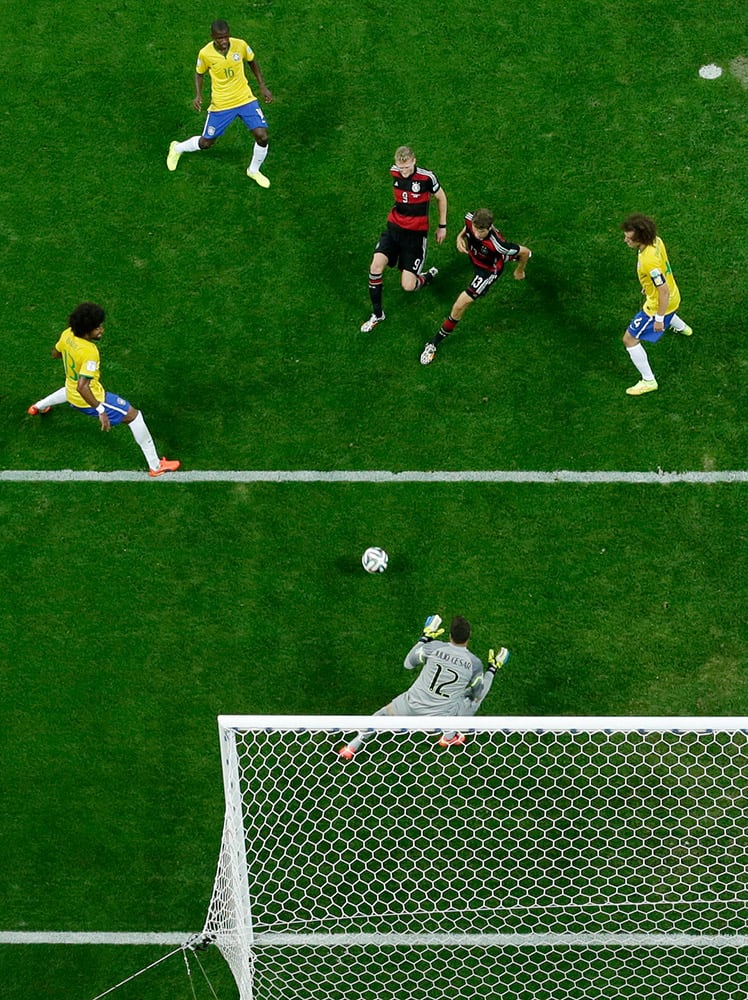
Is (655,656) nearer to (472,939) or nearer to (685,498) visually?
(685,498)

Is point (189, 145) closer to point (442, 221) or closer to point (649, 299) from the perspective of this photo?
point (442, 221)

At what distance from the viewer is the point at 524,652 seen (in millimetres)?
10750

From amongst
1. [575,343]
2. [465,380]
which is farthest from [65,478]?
[575,343]

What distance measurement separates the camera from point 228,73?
12.7m

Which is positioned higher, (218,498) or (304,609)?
(218,498)

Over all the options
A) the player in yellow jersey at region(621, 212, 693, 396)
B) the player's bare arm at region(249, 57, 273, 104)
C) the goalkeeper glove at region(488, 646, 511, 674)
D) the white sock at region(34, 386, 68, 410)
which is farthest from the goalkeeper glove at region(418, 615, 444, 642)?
the player's bare arm at region(249, 57, 273, 104)

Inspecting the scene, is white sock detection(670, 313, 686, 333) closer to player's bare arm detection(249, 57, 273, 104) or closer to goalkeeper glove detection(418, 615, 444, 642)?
goalkeeper glove detection(418, 615, 444, 642)

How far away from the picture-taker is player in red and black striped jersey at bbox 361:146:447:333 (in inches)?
451

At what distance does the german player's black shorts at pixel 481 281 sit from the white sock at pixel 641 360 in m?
1.40

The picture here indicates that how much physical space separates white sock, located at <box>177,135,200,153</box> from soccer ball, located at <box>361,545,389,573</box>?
5046 millimetres

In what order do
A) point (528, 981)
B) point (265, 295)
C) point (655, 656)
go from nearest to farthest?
point (528, 981), point (655, 656), point (265, 295)

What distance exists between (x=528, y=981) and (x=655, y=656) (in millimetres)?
2850

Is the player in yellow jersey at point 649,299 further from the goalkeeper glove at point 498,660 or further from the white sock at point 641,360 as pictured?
the goalkeeper glove at point 498,660

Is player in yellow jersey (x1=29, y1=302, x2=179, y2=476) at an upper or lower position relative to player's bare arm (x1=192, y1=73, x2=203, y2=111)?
lower
